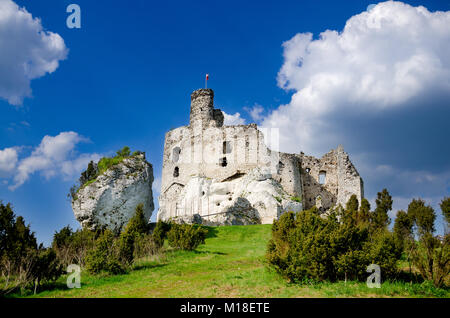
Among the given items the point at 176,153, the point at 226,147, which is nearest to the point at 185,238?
the point at 226,147

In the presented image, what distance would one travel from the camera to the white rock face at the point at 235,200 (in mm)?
30125

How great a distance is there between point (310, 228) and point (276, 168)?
24.8 meters

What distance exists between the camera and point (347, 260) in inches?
385

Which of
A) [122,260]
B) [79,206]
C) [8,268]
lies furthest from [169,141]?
[8,268]

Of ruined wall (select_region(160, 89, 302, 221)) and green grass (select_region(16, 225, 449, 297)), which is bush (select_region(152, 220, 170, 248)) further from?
ruined wall (select_region(160, 89, 302, 221))

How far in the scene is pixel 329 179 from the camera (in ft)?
132

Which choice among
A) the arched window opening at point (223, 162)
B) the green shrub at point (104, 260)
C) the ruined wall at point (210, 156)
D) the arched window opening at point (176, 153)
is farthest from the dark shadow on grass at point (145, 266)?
the arched window opening at point (176, 153)

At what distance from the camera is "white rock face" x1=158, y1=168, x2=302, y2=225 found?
3012 cm

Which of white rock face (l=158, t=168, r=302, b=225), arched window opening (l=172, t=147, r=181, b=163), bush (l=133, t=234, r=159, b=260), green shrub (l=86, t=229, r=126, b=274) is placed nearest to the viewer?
green shrub (l=86, t=229, r=126, b=274)

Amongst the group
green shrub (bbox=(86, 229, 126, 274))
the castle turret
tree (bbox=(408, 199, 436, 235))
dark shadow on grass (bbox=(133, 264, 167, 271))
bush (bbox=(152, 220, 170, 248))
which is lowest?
dark shadow on grass (bbox=(133, 264, 167, 271))

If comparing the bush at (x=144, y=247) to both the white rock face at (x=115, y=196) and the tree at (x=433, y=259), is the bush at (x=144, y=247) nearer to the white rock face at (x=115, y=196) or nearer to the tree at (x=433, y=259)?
the white rock face at (x=115, y=196)

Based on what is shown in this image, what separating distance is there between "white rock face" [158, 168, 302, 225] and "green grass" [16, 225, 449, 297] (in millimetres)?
12040

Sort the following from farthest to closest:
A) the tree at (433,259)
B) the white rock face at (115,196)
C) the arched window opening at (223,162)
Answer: the arched window opening at (223,162) < the white rock face at (115,196) < the tree at (433,259)

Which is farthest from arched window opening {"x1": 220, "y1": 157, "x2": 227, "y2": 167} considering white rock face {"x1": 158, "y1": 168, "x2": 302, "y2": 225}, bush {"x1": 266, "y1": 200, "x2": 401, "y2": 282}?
bush {"x1": 266, "y1": 200, "x2": 401, "y2": 282}
